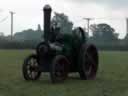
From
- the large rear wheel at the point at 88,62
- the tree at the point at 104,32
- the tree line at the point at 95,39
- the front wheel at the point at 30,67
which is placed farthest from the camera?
the tree at the point at 104,32

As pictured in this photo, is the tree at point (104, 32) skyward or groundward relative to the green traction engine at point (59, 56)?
skyward

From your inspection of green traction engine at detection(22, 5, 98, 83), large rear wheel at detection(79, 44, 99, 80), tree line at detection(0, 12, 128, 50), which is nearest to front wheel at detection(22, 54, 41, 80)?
green traction engine at detection(22, 5, 98, 83)

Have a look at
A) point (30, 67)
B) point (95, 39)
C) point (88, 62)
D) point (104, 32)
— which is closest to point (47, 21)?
point (30, 67)

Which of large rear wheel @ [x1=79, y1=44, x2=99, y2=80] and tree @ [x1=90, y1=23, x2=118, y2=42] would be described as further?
tree @ [x1=90, y1=23, x2=118, y2=42]

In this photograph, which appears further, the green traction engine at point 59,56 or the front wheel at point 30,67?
the front wheel at point 30,67

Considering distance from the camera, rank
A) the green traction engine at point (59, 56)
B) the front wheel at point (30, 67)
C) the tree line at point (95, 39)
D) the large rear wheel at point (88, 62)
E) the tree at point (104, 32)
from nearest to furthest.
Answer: the green traction engine at point (59, 56) → the front wheel at point (30, 67) → the large rear wheel at point (88, 62) → the tree line at point (95, 39) → the tree at point (104, 32)

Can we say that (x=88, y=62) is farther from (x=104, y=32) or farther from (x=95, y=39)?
(x=104, y=32)

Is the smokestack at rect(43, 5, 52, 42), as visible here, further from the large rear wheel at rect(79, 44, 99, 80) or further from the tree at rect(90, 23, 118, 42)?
the tree at rect(90, 23, 118, 42)

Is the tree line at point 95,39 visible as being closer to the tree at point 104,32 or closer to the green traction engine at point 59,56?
the tree at point 104,32

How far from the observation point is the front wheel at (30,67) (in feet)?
50.9

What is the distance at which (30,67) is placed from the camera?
51.5ft

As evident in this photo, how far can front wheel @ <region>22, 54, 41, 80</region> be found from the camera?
15.5 m

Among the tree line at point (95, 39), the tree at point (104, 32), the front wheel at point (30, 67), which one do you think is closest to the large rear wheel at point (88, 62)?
the front wheel at point (30, 67)

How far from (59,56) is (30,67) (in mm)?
1284
